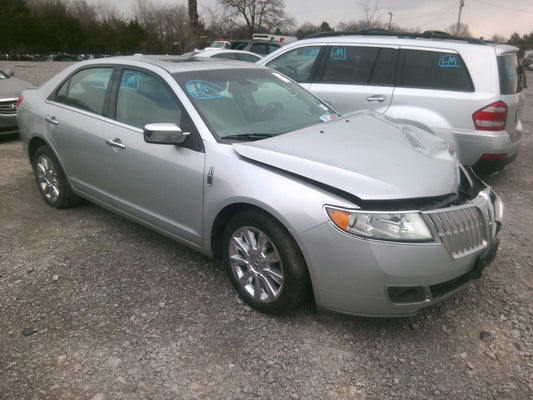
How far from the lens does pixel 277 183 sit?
262 centimetres

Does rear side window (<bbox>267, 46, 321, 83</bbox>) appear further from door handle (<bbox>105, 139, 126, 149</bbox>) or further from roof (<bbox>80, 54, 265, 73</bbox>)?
door handle (<bbox>105, 139, 126, 149</bbox>)

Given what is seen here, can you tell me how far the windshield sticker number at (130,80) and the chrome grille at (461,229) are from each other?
2538 mm

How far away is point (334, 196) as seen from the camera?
2447 millimetres

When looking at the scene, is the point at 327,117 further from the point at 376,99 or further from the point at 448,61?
the point at 448,61

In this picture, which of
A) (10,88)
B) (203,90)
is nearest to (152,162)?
(203,90)

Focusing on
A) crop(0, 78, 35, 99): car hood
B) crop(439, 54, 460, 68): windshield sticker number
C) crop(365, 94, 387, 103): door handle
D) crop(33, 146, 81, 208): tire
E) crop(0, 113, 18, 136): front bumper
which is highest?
crop(439, 54, 460, 68): windshield sticker number

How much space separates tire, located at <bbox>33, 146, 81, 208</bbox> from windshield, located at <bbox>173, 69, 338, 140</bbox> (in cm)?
189

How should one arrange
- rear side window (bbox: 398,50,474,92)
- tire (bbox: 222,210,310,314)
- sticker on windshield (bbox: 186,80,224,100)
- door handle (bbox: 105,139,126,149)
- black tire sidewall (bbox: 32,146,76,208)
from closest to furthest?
tire (bbox: 222,210,310,314) → sticker on windshield (bbox: 186,80,224,100) → door handle (bbox: 105,139,126,149) → black tire sidewall (bbox: 32,146,76,208) → rear side window (bbox: 398,50,474,92)

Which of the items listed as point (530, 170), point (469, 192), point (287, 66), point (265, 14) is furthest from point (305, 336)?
point (265, 14)

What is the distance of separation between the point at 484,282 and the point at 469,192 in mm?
866

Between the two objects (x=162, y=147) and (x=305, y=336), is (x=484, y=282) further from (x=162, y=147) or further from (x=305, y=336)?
(x=162, y=147)

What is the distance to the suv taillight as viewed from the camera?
4641mm

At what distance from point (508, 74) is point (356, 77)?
167cm

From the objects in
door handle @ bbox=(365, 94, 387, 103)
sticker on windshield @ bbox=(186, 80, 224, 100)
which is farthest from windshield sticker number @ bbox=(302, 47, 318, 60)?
sticker on windshield @ bbox=(186, 80, 224, 100)
